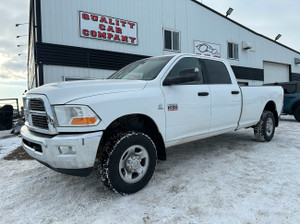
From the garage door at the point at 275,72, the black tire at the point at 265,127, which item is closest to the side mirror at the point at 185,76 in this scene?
the black tire at the point at 265,127

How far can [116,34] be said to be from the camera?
9.70 m

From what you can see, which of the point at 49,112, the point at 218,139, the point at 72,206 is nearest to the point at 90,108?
the point at 49,112

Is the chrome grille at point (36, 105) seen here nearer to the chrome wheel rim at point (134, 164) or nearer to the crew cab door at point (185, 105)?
the chrome wheel rim at point (134, 164)

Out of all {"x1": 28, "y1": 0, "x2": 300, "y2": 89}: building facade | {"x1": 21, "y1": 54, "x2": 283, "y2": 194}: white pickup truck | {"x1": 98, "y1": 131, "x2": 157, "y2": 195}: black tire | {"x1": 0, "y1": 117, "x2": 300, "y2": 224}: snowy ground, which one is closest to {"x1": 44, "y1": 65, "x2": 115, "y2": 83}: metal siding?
{"x1": 28, "y1": 0, "x2": 300, "y2": 89}: building facade

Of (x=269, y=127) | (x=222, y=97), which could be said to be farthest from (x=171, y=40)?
(x=222, y=97)

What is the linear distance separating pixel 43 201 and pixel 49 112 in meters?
1.17

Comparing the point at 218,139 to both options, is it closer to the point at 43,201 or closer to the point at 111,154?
the point at 111,154

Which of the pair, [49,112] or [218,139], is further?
[218,139]

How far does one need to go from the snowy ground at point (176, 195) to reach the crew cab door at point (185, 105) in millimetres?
678

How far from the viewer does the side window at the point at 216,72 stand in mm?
3892

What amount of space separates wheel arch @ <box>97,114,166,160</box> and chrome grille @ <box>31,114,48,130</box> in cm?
69

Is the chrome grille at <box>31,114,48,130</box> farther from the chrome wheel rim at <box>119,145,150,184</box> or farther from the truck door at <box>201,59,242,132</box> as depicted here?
the truck door at <box>201,59,242,132</box>

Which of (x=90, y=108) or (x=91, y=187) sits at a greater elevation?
(x=90, y=108)

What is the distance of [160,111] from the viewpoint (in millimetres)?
2895
